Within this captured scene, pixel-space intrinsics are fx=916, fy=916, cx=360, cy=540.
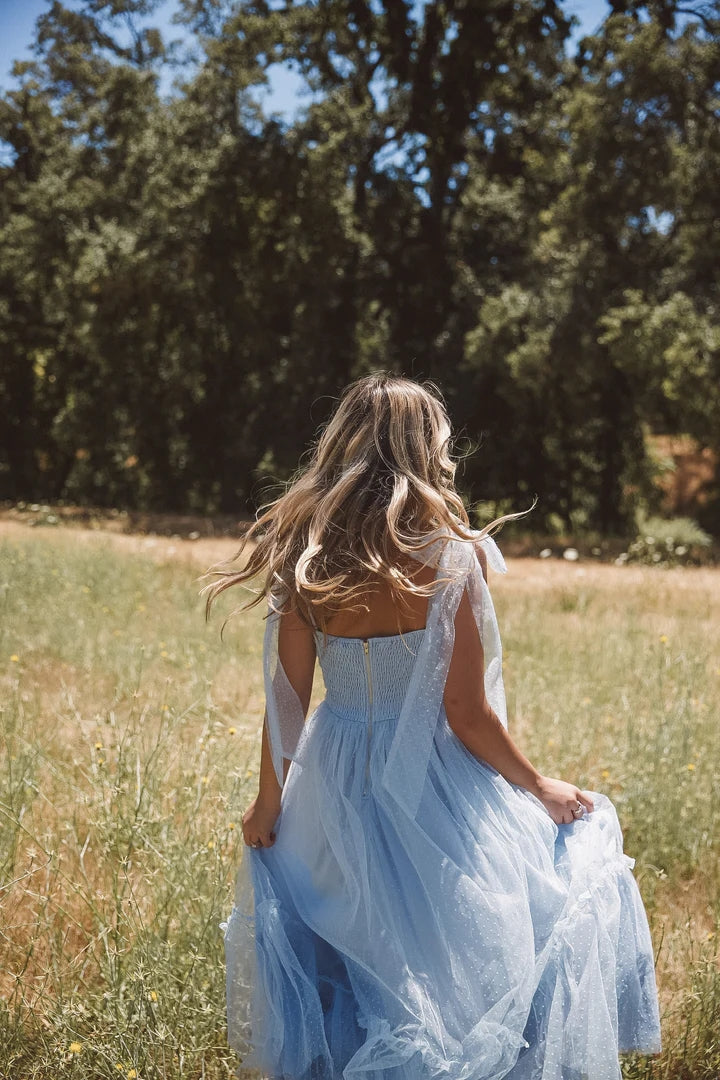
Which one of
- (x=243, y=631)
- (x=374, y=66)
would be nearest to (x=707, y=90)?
(x=374, y=66)

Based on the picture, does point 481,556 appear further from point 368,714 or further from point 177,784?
point 177,784

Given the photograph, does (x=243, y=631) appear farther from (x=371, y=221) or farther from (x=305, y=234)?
(x=371, y=221)

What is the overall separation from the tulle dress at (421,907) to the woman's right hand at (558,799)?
0.10ft

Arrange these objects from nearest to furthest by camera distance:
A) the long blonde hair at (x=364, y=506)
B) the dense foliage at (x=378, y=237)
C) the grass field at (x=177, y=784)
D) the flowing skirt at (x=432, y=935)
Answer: the flowing skirt at (x=432, y=935), the long blonde hair at (x=364, y=506), the grass field at (x=177, y=784), the dense foliage at (x=378, y=237)

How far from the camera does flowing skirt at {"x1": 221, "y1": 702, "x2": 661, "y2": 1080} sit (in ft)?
6.72

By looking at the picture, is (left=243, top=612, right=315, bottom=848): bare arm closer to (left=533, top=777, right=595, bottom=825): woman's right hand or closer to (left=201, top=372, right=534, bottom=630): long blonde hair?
(left=201, top=372, right=534, bottom=630): long blonde hair

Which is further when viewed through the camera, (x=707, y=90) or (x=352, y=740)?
(x=707, y=90)

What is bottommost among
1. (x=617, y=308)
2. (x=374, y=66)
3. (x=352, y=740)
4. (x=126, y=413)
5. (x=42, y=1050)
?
(x=42, y=1050)

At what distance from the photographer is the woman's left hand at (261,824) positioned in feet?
7.75

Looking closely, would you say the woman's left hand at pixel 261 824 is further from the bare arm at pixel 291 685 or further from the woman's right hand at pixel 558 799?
the woman's right hand at pixel 558 799

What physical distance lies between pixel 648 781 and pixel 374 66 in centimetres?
1730

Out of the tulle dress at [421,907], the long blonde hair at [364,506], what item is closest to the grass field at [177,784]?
the tulle dress at [421,907]

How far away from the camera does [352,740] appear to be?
233 centimetres

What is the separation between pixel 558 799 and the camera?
2381 millimetres
